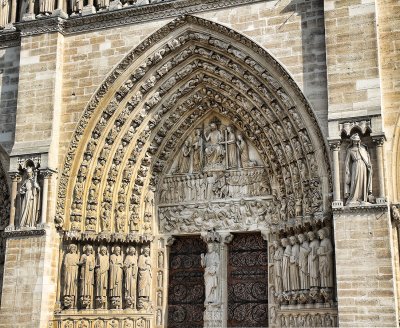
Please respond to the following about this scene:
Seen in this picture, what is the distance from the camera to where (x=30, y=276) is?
10.8 m

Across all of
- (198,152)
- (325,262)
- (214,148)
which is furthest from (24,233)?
(325,262)

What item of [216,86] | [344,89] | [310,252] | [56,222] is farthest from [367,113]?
[56,222]

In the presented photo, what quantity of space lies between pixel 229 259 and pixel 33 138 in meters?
3.90

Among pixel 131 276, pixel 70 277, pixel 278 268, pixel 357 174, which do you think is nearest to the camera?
pixel 357 174

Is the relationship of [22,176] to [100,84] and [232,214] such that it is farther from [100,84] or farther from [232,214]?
[232,214]

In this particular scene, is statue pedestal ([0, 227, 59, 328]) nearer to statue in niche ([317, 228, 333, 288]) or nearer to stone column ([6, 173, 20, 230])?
stone column ([6, 173, 20, 230])

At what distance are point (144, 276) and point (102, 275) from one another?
2.31 feet

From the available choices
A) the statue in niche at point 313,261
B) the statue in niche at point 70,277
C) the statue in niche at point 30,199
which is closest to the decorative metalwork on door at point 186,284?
the statue in niche at point 70,277

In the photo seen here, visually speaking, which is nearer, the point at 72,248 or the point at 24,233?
the point at 24,233

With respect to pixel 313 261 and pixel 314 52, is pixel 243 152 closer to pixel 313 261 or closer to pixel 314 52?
pixel 314 52

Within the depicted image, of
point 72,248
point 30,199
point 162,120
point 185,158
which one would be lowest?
point 72,248

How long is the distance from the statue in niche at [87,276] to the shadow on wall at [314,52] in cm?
436

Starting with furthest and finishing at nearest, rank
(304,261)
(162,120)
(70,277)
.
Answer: (162,120) < (70,277) < (304,261)

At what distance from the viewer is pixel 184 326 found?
11367 millimetres
